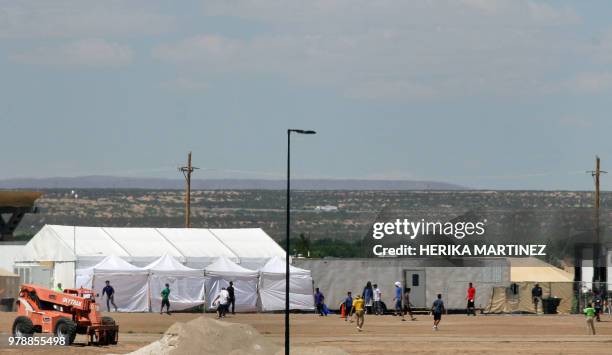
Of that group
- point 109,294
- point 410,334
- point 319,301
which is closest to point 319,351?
point 410,334

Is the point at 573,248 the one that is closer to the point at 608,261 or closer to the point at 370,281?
the point at 608,261

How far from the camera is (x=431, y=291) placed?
68500 mm

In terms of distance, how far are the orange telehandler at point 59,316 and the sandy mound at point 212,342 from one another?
4.24 m

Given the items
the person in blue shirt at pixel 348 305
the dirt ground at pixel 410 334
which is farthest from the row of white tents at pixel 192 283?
the person in blue shirt at pixel 348 305

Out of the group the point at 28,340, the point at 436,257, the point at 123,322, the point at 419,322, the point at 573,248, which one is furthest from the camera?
the point at 573,248

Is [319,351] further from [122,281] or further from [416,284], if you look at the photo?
[416,284]

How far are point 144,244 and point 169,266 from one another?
217 inches

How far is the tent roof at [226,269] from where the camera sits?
65000 millimetres

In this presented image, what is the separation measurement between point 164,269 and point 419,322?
1154 cm

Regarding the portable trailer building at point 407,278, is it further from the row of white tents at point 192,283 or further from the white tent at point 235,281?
the white tent at point 235,281

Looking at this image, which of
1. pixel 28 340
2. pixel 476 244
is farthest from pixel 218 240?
pixel 28 340

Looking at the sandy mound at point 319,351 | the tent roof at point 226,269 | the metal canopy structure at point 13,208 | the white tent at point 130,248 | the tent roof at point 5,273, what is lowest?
the sandy mound at point 319,351

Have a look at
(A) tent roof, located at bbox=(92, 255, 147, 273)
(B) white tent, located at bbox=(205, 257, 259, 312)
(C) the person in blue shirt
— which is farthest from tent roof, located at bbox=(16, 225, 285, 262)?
(C) the person in blue shirt

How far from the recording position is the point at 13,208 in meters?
94.9
